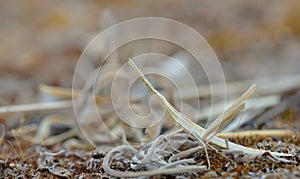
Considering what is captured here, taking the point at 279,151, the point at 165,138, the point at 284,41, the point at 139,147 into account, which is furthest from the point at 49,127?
the point at 284,41

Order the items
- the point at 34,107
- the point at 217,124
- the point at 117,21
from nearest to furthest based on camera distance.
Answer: the point at 217,124, the point at 34,107, the point at 117,21

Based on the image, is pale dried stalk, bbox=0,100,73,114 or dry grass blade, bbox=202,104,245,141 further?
pale dried stalk, bbox=0,100,73,114

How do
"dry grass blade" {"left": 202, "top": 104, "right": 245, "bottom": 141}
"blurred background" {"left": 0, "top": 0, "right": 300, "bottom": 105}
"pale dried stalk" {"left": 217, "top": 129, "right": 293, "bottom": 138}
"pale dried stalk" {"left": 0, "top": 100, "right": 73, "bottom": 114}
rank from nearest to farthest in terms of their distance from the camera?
1. "dry grass blade" {"left": 202, "top": 104, "right": 245, "bottom": 141}
2. "pale dried stalk" {"left": 217, "top": 129, "right": 293, "bottom": 138}
3. "pale dried stalk" {"left": 0, "top": 100, "right": 73, "bottom": 114}
4. "blurred background" {"left": 0, "top": 0, "right": 300, "bottom": 105}

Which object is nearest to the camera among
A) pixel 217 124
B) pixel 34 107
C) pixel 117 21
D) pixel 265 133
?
pixel 217 124

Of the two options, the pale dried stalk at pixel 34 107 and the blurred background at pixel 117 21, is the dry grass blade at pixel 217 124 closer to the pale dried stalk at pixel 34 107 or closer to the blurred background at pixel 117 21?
the pale dried stalk at pixel 34 107

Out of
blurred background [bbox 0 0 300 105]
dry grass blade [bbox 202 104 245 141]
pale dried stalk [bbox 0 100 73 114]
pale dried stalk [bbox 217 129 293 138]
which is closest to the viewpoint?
dry grass blade [bbox 202 104 245 141]

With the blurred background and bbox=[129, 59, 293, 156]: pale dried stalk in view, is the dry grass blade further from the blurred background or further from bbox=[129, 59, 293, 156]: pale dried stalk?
the blurred background

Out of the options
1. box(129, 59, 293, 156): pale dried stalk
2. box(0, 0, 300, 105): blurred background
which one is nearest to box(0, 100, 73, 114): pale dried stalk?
box(0, 0, 300, 105): blurred background

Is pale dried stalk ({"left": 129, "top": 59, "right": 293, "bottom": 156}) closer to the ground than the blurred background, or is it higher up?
closer to the ground

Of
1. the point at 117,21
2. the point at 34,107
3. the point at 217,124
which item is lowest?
the point at 217,124

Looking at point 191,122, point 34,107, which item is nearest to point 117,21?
point 34,107

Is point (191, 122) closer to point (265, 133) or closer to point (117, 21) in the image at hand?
point (265, 133)

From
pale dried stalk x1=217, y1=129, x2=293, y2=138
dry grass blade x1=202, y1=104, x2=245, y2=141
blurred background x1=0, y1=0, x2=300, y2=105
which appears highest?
blurred background x1=0, y1=0, x2=300, y2=105
